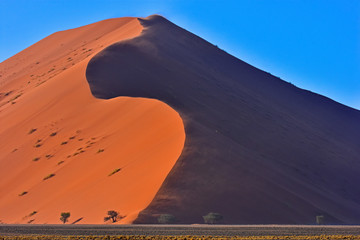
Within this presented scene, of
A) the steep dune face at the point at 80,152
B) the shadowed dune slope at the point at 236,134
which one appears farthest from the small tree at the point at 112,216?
the shadowed dune slope at the point at 236,134

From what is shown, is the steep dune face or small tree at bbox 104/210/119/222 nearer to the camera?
small tree at bbox 104/210/119/222

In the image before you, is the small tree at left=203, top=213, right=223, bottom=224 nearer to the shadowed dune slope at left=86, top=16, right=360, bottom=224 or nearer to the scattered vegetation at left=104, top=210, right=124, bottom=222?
the shadowed dune slope at left=86, top=16, right=360, bottom=224

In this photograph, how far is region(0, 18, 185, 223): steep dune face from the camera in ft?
101

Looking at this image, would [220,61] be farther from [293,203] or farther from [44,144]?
[293,203]

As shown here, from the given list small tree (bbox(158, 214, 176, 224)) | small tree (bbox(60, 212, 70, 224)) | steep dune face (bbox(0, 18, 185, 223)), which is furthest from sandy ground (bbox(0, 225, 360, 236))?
small tree (bbox(60, 212, 70, 224))

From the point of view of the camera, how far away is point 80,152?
3738 cm

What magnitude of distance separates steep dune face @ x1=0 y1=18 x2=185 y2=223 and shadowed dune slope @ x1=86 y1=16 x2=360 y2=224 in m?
1.27

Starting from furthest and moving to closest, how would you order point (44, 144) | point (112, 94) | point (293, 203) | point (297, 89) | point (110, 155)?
point (297, 89)
point (112, 94)
point (44, 144)
point (110, 155)
point (293, 203)

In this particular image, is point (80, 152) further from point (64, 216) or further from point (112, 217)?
point (112, 217)

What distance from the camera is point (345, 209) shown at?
37250 mm

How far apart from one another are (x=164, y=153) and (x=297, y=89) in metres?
50.8

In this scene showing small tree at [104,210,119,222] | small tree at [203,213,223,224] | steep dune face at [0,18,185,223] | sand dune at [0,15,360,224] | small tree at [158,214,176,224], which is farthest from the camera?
steep dune face at [0,18,185,223]

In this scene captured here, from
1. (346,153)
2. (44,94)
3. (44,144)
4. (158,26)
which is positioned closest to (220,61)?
(158,26)

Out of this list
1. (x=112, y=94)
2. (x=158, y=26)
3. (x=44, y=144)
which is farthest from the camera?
(x=158, y=26)
